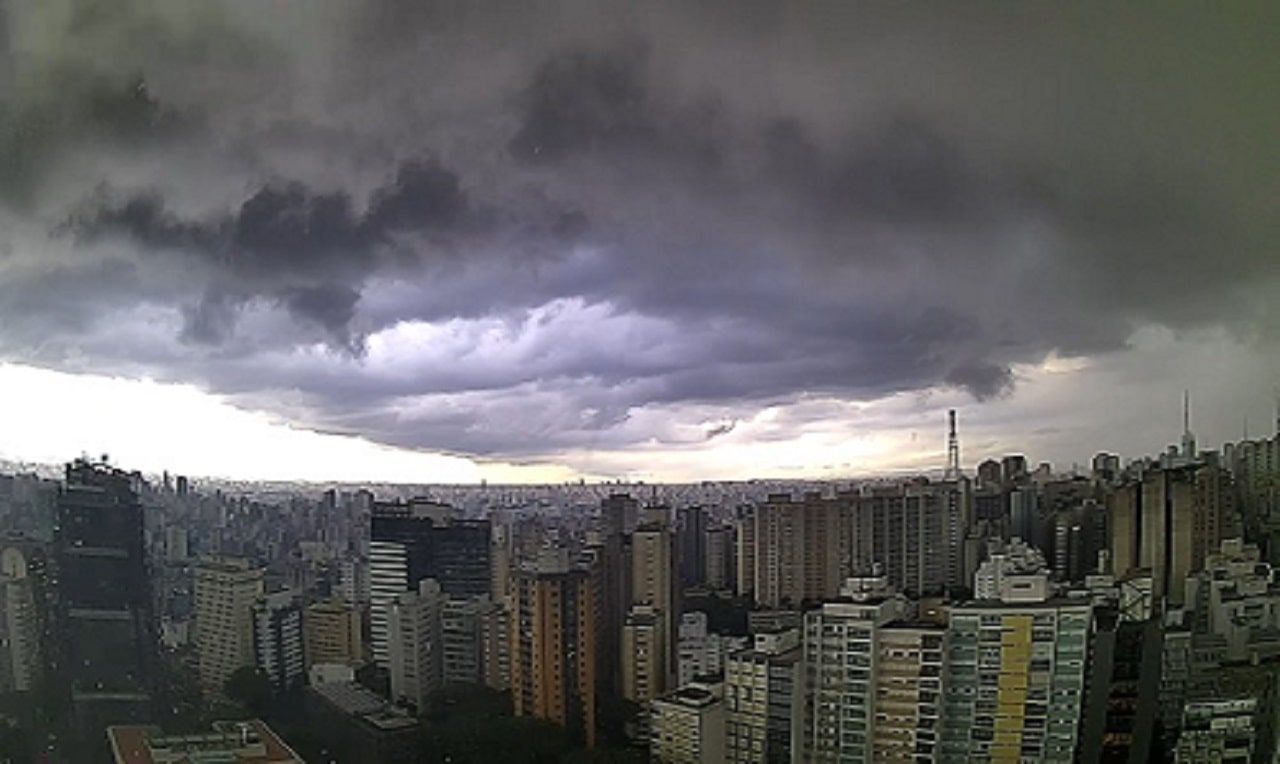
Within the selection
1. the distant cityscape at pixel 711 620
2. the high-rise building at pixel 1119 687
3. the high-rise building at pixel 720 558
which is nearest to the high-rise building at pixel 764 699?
the distant cityscape at pixel 711 620

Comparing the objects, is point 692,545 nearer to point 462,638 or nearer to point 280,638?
point 462,638

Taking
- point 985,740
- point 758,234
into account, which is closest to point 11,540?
point 758,234

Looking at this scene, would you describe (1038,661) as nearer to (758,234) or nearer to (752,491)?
(752,491)

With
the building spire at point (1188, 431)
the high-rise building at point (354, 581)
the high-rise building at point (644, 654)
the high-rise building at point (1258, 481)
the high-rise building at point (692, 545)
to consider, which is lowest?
the high-rise building at point (644, 654)

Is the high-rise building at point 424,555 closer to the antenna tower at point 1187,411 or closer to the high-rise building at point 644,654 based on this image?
the high-rise building at point 644,654

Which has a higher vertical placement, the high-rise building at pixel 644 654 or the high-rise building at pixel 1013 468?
the high-rise building at pixel 1013 468

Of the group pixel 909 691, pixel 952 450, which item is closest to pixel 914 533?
pixel 952 450

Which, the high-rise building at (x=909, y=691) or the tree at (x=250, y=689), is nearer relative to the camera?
the high-rise building at (x=909, y=691)
